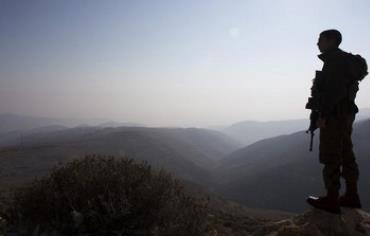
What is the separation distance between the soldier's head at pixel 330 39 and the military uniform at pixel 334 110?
0.23 feet

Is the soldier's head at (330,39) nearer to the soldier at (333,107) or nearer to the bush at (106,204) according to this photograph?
the soldier at (333,107)

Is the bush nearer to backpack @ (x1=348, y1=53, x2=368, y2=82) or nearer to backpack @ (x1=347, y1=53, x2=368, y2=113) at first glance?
backpack @ (x1=347, y1=53, x2=368, y2=113)

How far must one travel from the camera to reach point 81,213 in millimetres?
3818

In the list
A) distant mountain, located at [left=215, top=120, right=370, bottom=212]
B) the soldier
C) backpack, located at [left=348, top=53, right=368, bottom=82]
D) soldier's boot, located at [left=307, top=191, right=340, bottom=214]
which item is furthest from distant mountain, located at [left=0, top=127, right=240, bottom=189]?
backpack, located at [left=348, top=53, right=368, bottom=82]

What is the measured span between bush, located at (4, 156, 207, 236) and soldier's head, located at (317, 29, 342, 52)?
106 inches

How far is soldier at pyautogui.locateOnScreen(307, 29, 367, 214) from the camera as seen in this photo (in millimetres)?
4715

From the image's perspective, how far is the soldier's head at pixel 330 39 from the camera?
483 cm

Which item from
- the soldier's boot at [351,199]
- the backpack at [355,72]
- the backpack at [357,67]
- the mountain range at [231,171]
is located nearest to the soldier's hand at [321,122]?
the backpack at [355,72]

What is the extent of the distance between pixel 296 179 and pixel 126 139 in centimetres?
5473

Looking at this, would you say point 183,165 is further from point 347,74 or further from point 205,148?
point 347,74

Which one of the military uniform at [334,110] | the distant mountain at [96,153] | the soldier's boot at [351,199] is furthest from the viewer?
the distant mountain at [96,153]

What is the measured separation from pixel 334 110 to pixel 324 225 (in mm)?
1509

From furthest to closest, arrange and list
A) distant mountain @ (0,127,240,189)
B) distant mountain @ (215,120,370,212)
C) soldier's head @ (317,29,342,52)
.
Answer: distant mountain @ (215,120,370,212) → distant mountain @ (0,127,240,189) → soldier's head @ (317,29,342,52)

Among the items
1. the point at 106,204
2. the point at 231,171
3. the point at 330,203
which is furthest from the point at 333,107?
the point at 231,171
